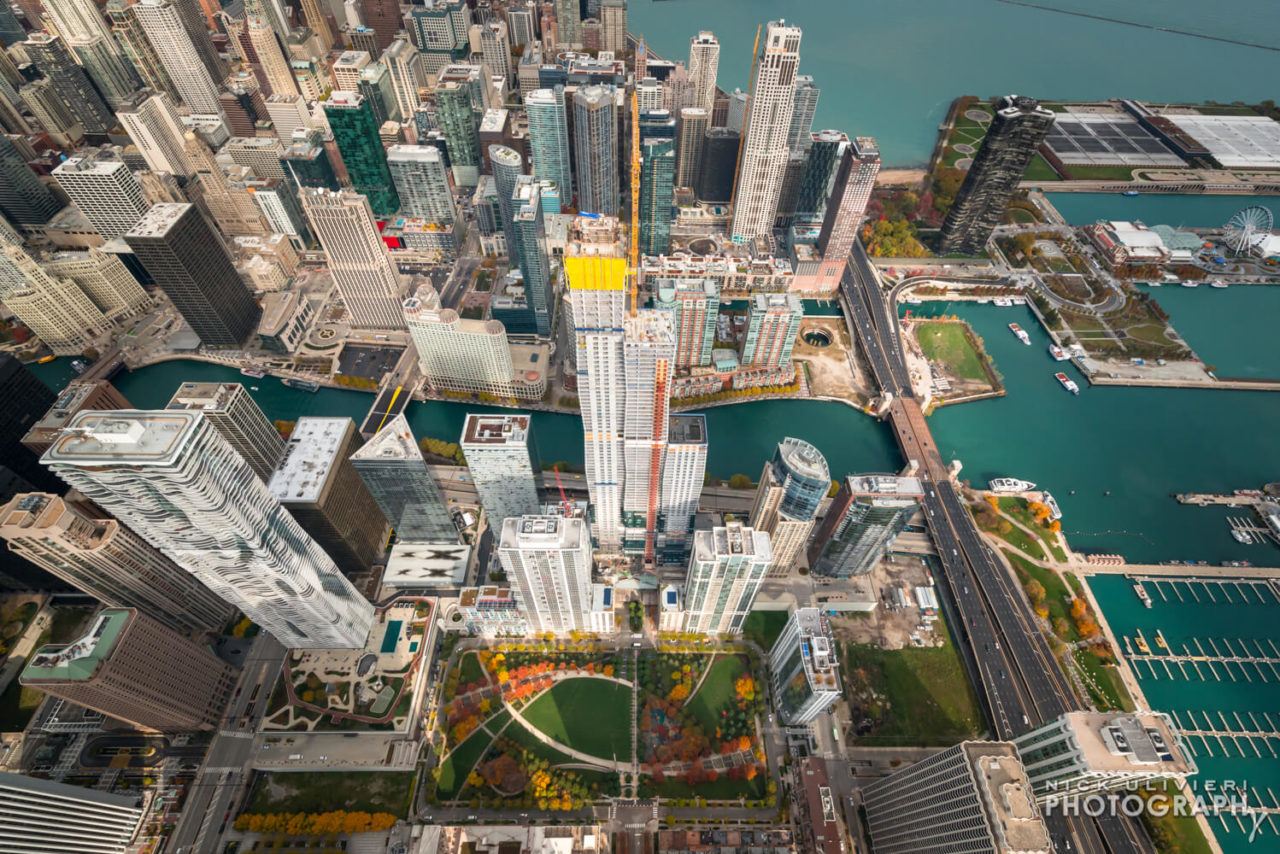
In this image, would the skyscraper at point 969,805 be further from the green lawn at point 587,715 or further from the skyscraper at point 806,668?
the green lawn at point 587,715

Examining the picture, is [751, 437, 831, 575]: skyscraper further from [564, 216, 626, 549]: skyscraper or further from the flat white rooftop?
the flat white rooftop

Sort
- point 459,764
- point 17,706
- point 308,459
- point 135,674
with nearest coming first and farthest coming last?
point 135,674 → point 459,764 → point 17,706 → point 308,459

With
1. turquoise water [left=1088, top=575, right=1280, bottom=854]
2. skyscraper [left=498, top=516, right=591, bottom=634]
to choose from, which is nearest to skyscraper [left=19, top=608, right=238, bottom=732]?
skyscraper [left=498, top=516, right=591, bottom=634]

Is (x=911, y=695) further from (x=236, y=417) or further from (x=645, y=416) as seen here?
(x=236, y=417)

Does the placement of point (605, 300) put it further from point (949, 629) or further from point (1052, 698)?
point (1052, 698)

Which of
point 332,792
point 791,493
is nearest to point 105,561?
point 332,792

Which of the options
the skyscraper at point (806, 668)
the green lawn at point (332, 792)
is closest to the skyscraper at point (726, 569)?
the skyscraper at point (806, 668)

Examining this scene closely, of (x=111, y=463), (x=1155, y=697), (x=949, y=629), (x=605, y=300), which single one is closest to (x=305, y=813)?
(x=111, y=463)
